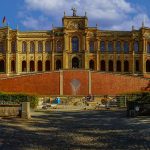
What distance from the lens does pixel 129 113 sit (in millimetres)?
45031

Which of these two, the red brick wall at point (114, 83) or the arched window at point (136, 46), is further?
the arched window at point (136, 46)

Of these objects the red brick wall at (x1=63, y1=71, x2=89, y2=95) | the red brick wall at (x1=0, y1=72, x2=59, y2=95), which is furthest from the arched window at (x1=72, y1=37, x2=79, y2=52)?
the red brick wall at (x1=0, y1=72, x2=59, y2=95)

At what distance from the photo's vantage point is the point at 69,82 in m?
90.3

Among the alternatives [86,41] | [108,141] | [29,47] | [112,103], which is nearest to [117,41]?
[86,41]

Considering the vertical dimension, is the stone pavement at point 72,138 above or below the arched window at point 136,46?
below

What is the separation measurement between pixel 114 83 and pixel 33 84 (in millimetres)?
15331

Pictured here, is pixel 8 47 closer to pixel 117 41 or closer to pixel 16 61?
pixel 16 61

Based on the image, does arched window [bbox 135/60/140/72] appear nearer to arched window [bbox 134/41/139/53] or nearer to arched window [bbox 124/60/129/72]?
arched window [bbox 124/60/129/72]

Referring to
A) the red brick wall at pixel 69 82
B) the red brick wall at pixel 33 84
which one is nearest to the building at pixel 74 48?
the red brick wall at pixel 69 82

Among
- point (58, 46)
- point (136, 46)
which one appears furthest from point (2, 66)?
point (136, 46)

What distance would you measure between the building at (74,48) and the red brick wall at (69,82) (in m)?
17.0

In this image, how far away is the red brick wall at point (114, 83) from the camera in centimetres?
9062

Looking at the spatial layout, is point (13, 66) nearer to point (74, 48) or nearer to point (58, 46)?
point (58, 46)

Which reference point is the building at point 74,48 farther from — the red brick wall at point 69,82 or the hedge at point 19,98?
the hedge at point 19,98
